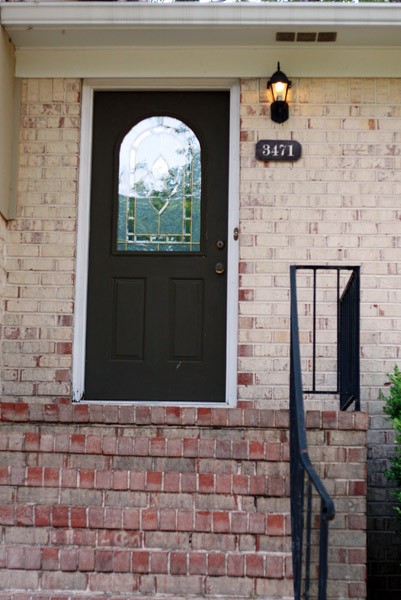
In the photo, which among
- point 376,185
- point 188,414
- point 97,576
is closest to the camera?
point 97,576

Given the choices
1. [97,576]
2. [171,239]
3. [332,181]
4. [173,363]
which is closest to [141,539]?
[97,576]

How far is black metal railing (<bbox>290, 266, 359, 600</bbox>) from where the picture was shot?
2.55 metres

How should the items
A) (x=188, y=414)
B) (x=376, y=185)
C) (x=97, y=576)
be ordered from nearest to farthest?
1. (x=97, y=576)
2. (x=188, y=414)
3. (x=376, y=185)

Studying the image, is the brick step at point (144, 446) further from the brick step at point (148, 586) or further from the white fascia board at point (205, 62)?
the white fascia board at point (205, 62)

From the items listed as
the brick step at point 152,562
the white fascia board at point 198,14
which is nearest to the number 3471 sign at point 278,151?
the white fascia board at point 198,14

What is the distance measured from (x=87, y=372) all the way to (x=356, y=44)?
2811 mm

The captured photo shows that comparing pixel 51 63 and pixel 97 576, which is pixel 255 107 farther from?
pixel 97 576

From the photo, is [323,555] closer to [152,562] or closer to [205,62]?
[152,562]

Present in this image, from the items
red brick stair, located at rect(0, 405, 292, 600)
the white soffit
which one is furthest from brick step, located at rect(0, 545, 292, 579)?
the white soffit

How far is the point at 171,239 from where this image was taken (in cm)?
518

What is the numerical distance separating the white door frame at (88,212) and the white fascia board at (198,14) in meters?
0.54

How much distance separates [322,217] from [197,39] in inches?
55.6

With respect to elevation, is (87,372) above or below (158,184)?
below

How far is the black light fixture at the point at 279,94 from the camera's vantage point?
16.3 ft
